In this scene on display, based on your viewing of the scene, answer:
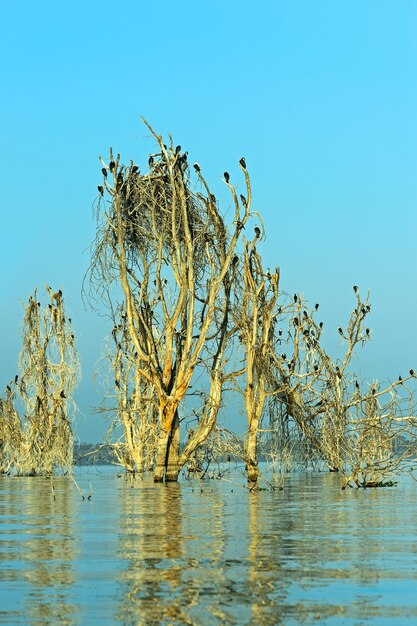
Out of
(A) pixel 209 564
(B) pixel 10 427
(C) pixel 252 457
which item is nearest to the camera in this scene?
(A) pixel 209 564

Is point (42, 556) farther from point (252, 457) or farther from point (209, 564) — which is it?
point (252, 457)

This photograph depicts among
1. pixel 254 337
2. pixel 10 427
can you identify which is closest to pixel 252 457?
pixel 254 337

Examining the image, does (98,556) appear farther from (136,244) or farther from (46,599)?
(136,244)

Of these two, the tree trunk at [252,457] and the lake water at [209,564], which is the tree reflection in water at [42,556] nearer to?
the lake water at [209,564]

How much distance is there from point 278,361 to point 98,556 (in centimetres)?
2107

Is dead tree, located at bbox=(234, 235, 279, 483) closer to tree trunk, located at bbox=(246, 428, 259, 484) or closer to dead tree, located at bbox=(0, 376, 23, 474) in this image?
tree trunk, located at bbox=(246, 428, 259, 484)

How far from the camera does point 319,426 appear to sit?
3494 centimetres

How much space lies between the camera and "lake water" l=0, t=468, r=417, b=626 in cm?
732

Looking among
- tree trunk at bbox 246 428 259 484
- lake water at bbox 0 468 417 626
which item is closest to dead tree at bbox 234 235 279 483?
tree trunk at bbox 246 428 259 484

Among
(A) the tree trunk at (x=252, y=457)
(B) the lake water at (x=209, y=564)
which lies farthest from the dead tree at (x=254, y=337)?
(B) the lake water at (x=209, y=564)

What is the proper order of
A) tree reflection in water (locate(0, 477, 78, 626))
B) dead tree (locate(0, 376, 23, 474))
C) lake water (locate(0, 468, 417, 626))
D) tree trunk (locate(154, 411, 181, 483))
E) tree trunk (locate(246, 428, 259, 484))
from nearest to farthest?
lake water (locate(0, 468, 417, 626))
tree reflection in water (locate(0, 477, 78, 626))
tree trunk (locate(246, 428, 259, 484))
tree trunk (locate(154, 411, 181, 483))
dead tree (locate(0, 376, 23, 474))

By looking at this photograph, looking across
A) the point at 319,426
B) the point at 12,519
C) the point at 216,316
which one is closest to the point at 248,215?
the point at 216,316

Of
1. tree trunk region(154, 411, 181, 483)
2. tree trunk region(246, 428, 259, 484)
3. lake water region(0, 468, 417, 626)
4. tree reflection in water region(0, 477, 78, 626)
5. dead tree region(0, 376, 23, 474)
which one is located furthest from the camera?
dead tree region(0, 376, 23, 474)

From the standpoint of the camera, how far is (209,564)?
9.95 m
